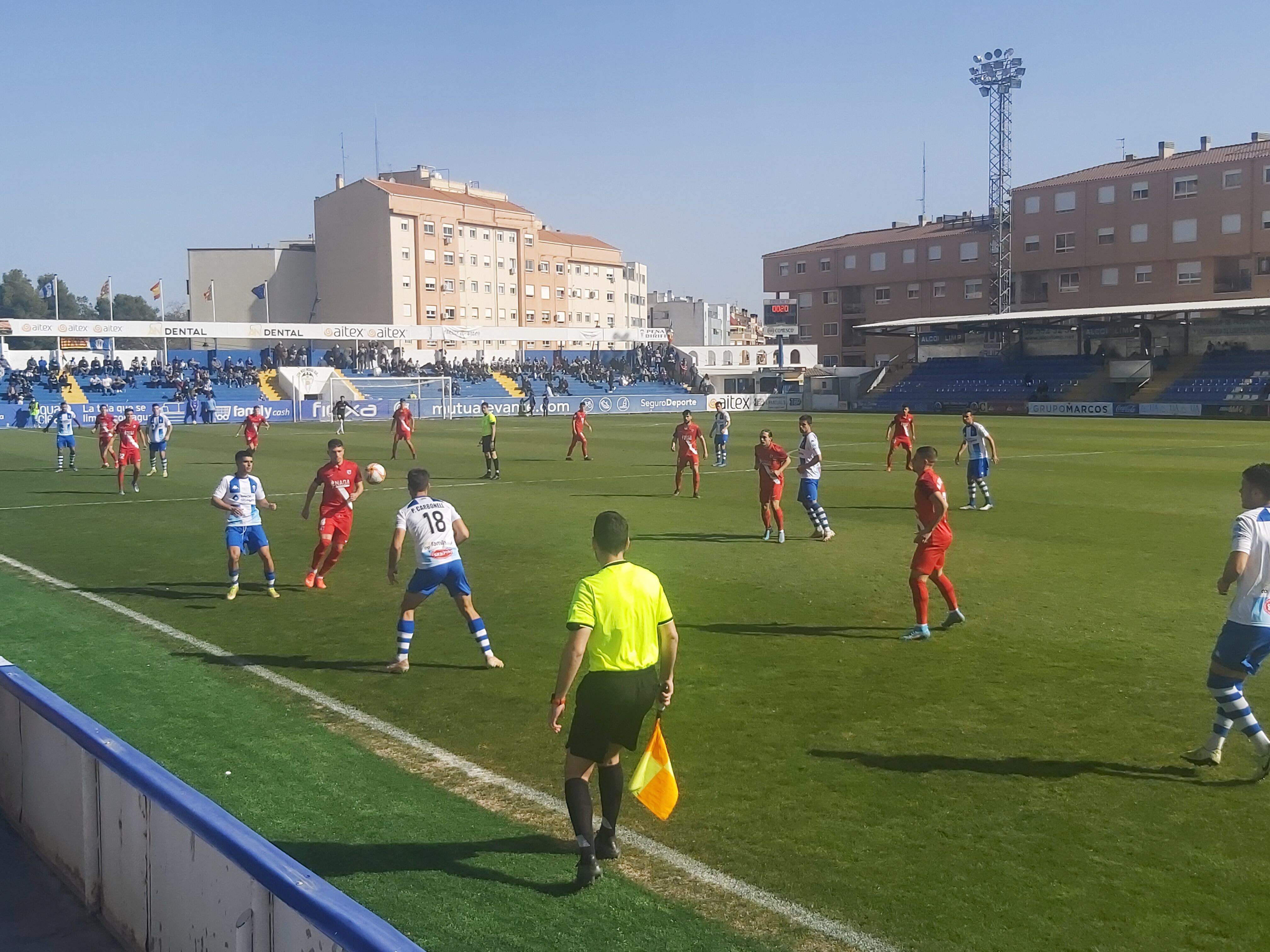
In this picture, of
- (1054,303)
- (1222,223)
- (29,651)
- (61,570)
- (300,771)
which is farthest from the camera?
(1054,303)

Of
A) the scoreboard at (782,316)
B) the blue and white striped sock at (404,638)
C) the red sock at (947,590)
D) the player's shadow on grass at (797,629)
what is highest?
the scoreboard at (782,316)

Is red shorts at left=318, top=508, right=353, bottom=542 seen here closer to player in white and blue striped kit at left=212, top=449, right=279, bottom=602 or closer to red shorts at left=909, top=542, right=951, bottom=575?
player in white and blue striped kit at left=212, top=449, right=279, bottom=602

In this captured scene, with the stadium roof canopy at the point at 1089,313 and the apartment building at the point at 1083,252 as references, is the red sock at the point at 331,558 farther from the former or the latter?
the apartment building at the point at 1083,252

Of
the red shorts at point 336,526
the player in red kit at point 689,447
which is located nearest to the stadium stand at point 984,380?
the player in red kit at point 689,447

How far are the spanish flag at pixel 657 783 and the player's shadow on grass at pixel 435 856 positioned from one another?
0.63 metres

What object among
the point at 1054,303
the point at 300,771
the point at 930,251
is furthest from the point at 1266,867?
the point at 930,251

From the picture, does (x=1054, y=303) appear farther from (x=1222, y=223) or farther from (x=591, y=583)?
(x=591, y=583)

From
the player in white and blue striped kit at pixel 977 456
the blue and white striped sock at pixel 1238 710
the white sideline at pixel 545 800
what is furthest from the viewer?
the player in white and blue striped kit at pixel 977 456

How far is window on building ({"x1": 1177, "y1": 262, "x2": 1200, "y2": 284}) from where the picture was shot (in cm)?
7350

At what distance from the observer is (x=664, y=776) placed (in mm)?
5934

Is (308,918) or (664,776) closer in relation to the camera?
(308,918)

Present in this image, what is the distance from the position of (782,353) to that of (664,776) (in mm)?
82923

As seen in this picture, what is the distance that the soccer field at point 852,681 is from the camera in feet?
19.7

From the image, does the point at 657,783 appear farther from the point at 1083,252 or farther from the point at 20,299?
the point at 20,299
